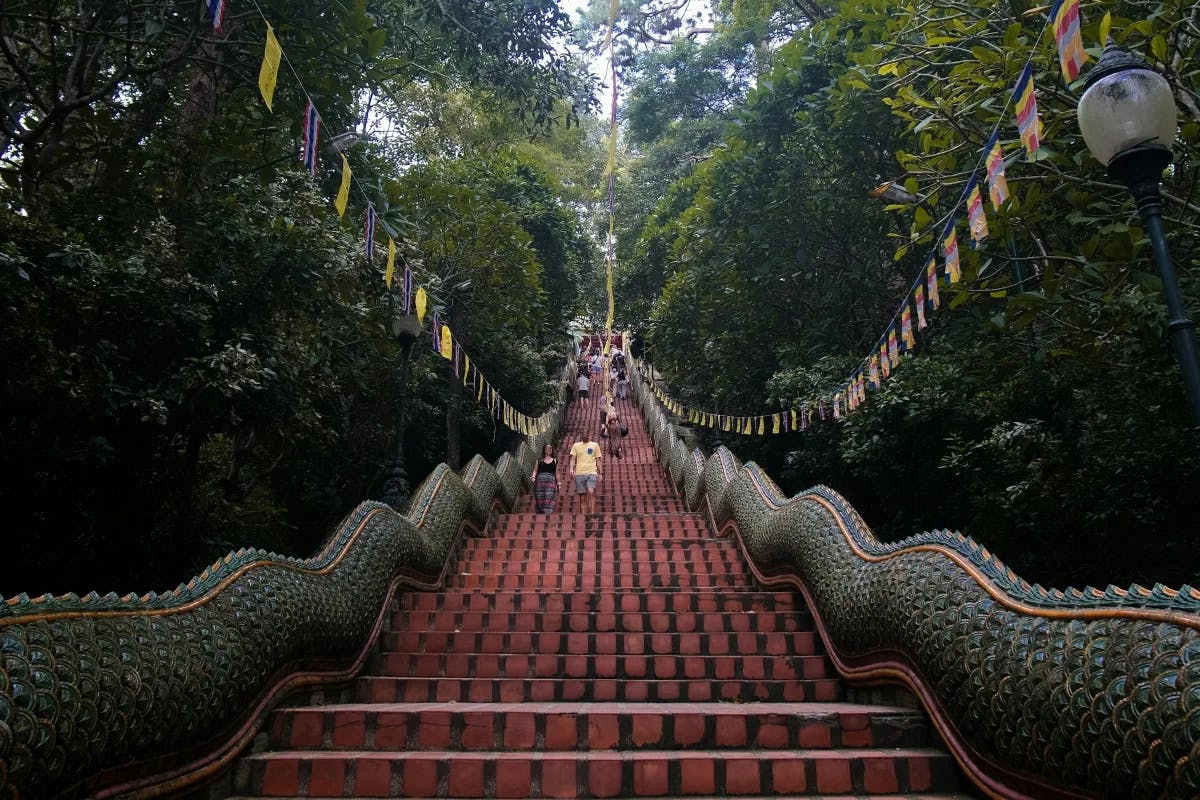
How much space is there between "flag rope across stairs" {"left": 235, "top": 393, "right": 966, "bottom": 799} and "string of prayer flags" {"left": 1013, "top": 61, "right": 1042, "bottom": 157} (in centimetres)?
268

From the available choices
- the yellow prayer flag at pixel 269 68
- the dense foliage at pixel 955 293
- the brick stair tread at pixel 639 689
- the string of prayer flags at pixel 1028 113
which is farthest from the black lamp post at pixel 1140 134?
the yellow prayer flag at pixel 269 68

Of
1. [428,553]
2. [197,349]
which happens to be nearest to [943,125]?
[428,553]

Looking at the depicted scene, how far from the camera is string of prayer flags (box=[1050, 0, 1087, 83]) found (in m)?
2.96

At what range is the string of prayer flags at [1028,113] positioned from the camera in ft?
→ 10.9

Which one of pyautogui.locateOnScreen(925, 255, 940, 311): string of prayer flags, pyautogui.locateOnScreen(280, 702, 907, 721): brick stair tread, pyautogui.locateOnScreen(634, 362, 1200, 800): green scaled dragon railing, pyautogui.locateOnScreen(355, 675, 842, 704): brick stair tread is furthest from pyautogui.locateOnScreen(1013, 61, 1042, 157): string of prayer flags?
pyautogui.locateOnScreen(355, 675, 842, 704): brick stair tread

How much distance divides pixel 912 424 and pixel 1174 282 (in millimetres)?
5175

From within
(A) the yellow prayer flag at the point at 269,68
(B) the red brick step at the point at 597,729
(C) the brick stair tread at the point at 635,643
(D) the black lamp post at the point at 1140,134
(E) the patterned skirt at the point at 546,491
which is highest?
(A) the yellow prayer flag at the point at 269,68

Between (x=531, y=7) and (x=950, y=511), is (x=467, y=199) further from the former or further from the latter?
(x=950, y=511)

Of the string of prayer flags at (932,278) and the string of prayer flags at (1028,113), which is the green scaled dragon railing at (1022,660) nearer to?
the string of prayer flags at (932,278)

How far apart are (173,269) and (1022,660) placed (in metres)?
5.60

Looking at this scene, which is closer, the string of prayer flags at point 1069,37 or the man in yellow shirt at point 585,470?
the string of prayer flags at point 1069,37

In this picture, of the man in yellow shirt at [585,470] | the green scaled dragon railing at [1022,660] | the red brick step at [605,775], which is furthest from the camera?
the man in yellow shirt at [585,470]

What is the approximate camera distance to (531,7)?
9.51 meters

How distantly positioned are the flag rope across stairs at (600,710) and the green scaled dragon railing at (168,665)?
0.29 metres
